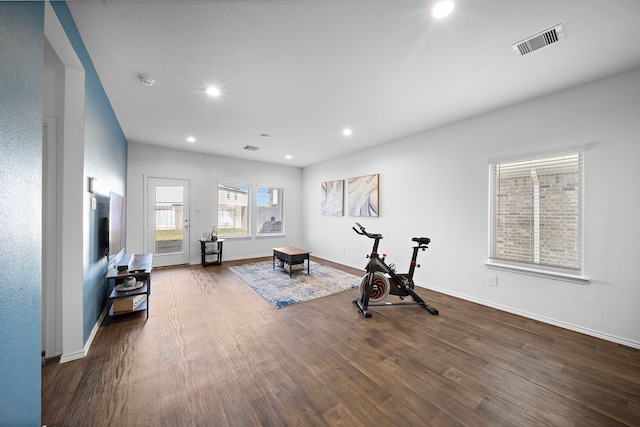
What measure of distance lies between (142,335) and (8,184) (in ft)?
7.12

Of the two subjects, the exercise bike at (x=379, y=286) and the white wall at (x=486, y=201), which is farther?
the exercise bike at (x=379, y=286)

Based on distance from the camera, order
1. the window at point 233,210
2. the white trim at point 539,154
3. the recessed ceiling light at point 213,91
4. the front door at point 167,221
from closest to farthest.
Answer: the white trim at point 539,154 → the recessed ceiling light at point 213,91 → the front door at point 167,221 → the window at point 233,210

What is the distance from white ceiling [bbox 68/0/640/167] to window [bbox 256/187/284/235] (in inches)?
134

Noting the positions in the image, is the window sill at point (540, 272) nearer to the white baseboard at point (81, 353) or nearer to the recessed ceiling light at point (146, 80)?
the white baseboard at point (81, 353)

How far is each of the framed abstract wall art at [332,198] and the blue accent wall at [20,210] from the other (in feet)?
16.8

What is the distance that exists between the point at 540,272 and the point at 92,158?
5152mm

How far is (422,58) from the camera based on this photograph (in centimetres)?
220

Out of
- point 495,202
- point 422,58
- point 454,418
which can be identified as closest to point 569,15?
point 422,58

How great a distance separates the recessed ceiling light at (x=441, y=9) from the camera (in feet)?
5.31

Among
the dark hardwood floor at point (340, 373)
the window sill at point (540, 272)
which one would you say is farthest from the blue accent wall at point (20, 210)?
the window sill at point (540, 272)

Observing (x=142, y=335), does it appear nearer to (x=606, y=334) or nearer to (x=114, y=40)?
(x=114, y=40)

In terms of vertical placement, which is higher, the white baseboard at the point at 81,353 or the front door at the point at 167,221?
the front door at the point at 167,221

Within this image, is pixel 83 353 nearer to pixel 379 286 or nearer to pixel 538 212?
pixel 379 286

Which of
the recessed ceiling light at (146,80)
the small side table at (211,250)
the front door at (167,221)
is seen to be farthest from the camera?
the small side table at (211,250)
